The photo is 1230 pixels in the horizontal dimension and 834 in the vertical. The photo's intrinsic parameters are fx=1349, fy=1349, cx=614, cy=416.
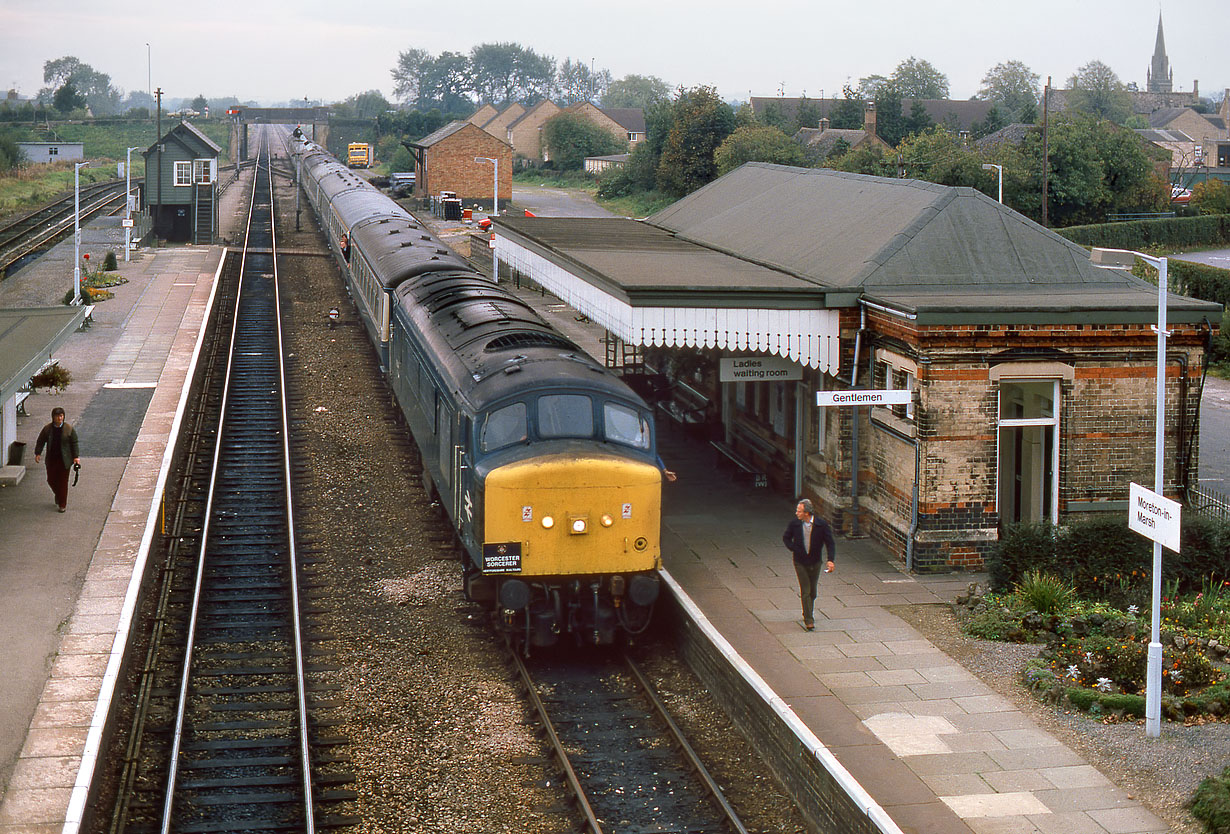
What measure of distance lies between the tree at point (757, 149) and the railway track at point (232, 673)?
1663 inches

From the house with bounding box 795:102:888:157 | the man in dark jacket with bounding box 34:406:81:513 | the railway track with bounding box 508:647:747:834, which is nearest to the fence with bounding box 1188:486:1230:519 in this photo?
the railway track with bounding box 508:647:747:834

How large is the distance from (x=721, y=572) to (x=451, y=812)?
644cm

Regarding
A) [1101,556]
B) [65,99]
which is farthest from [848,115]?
[65,99]

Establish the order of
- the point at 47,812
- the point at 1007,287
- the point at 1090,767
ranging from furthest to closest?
the point at 1007,287 → the point at 1090,767 → the point at 47,812

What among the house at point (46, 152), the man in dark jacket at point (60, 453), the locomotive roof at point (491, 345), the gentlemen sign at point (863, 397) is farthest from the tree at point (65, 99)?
the gentlemen sign at point (863, 397)

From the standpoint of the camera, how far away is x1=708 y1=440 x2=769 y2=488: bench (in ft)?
70.7

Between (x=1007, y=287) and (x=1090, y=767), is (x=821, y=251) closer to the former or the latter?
(x=1007, y=287)

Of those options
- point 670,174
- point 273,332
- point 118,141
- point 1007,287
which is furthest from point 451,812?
point 118,141

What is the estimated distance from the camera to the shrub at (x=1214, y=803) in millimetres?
9773

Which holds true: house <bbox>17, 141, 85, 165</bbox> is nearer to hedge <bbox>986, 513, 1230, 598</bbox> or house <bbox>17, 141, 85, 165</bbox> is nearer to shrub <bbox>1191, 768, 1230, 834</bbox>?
hedge <bbox>986, 513, 1230, 598</bbox>

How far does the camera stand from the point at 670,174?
235 ft

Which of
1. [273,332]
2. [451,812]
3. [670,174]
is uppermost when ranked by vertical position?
[670,174]

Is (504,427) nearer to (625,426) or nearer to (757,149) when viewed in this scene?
(625,426)

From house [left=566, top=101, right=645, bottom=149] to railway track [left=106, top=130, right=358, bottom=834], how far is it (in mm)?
82601
